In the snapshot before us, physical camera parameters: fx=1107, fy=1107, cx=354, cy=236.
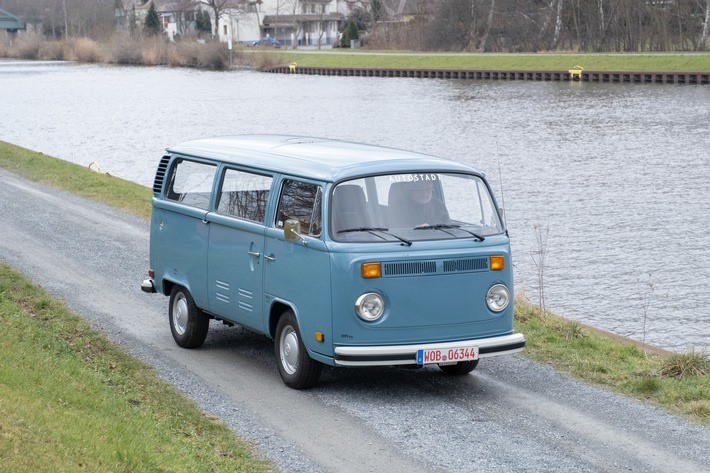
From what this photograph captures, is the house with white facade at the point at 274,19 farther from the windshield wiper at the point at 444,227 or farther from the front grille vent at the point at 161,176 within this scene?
the windshield wiper at the point at 444,227

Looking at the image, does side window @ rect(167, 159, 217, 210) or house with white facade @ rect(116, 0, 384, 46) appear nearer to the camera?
side window @ rect(167, 159, 217, 210)

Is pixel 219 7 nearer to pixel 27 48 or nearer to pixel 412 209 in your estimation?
pixel 27 48

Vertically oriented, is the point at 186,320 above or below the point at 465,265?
below

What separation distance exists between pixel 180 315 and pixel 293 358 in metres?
2.19

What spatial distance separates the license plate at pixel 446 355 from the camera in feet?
29.0

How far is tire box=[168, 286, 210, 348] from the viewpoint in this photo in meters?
11.0

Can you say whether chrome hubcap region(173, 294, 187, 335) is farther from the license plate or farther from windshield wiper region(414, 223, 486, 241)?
the license plate

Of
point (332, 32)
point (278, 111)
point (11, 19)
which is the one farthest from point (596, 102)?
point (11, 19)

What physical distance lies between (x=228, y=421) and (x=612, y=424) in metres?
2.98

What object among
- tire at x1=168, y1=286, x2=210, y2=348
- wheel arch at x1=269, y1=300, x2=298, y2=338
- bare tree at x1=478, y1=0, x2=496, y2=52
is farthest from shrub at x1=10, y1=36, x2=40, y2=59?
wheel arch at x1=269, y1=300, x2=298, y2=338

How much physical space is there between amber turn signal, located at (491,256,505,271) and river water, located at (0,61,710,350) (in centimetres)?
606

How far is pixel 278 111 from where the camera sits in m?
61.0

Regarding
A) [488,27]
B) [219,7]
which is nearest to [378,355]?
[488,27]

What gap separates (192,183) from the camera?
1099 centimetres
